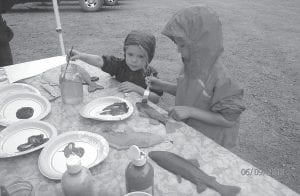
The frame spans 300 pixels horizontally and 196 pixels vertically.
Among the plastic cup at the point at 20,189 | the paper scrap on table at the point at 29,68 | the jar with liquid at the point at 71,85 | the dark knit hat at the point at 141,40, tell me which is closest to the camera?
the plastic cup at the point at 20,189

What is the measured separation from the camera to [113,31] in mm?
7254

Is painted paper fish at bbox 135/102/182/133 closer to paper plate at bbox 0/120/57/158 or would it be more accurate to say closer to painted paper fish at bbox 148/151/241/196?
painted paper fish at bbox 148/151/241/196

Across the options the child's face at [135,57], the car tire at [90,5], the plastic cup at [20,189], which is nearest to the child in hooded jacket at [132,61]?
the child's face at [135,57]

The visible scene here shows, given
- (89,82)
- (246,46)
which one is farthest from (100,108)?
(246,46)

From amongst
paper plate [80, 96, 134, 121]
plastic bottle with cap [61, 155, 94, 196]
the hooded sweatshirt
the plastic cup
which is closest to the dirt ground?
the hooded sweatshirt

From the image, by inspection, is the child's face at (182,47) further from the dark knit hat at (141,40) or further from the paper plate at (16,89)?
the paper plate at (16,89)

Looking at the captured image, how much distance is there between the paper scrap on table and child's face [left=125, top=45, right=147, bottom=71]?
0.77 meters

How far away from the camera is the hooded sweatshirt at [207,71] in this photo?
1850mm

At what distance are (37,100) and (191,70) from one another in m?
1.17

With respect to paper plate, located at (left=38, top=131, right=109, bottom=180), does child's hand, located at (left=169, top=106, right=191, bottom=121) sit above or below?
above

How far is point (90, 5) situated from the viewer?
8797 millimetres

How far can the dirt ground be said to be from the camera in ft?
11.6

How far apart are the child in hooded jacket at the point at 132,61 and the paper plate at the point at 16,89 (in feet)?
1.35

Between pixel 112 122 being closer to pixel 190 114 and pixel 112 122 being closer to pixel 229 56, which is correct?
pixel 190 114
